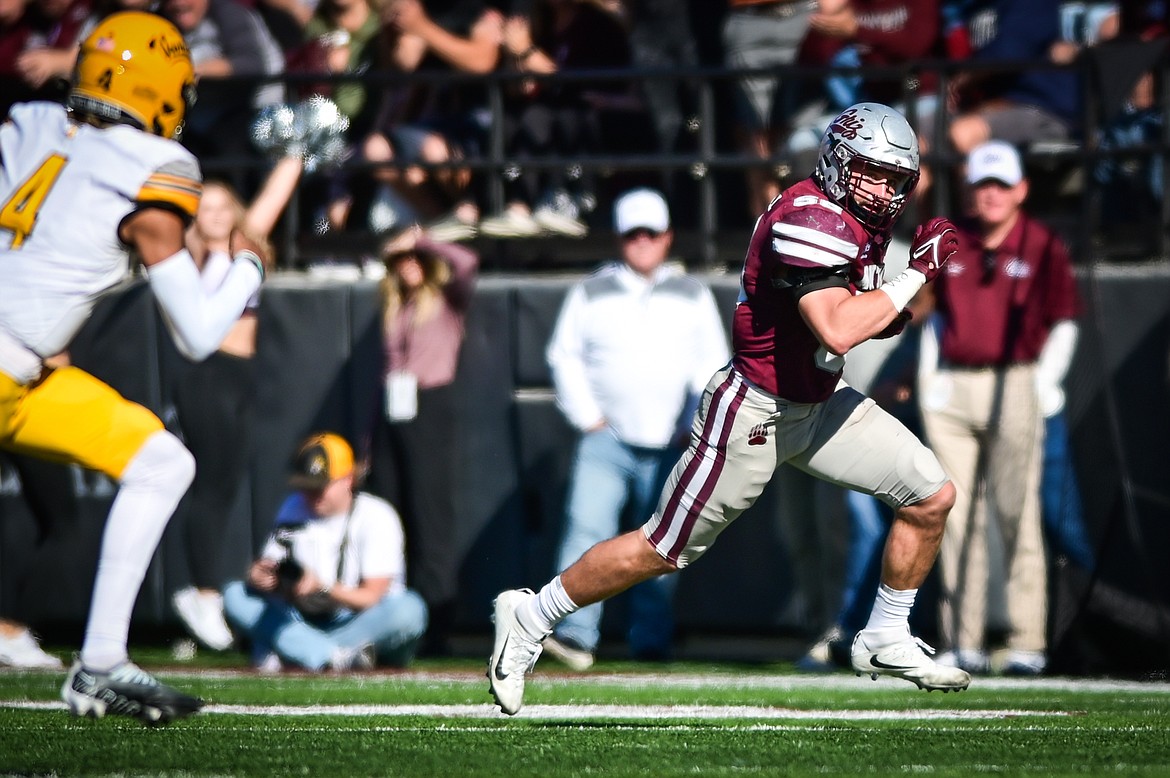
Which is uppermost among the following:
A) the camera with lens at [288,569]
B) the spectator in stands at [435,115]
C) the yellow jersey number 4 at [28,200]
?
the spectator in stands at [435,115]

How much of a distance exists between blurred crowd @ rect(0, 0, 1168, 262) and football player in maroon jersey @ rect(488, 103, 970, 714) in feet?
10.2

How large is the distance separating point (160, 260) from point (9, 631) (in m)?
3.50

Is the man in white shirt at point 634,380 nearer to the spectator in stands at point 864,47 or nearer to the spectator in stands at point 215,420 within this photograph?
the spectator in stands at point 864,47

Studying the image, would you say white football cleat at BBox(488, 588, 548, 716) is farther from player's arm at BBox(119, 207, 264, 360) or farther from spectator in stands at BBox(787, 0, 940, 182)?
spectator in stands at BBox(787, 0, 940, 182)

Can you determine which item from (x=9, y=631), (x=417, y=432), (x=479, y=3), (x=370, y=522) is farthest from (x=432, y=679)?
(x=479, y=3)

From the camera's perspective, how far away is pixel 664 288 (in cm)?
784

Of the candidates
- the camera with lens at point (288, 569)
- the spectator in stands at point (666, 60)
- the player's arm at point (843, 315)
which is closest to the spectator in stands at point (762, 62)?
the spectator in stands at point (666, 60)

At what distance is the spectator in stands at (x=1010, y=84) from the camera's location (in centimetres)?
814

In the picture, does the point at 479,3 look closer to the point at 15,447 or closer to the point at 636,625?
the point at 636,625

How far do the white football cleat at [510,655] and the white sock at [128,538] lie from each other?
1048mm

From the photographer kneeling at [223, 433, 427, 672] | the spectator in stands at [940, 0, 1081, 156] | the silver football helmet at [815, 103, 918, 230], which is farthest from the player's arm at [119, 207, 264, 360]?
the spectator in stands at [940, 0, 1081, 156]

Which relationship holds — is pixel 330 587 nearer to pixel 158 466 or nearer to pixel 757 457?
pixel 158 466

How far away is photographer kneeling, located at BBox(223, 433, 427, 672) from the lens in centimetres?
730

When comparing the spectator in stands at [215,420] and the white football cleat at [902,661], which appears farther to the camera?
the spectator in stands at [215,420]
